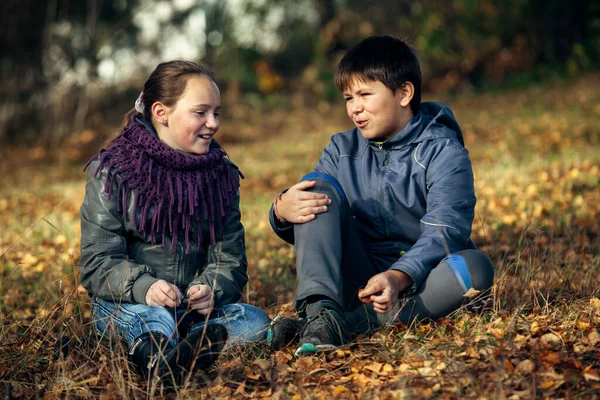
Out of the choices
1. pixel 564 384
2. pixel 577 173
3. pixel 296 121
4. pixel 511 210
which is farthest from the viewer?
pixel 296 121

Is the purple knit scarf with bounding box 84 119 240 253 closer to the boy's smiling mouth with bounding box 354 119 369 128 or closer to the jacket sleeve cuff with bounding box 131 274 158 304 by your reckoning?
the jacket sleeve cuff with bounding box 131 274 158 304

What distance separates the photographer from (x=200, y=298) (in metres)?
Answer: 3.07

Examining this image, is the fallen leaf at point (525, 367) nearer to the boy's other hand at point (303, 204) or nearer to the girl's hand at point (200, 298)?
the boy's other hand at point (303, 204)

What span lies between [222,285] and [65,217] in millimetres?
4285

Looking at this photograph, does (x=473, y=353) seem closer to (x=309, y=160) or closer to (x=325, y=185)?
(x=325, y=185)

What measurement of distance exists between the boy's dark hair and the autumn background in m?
0.58

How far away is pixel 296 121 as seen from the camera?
1590cm

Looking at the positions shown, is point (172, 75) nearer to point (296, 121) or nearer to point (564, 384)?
point (564, 384)

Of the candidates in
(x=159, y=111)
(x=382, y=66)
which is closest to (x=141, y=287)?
(x=159, y=111)

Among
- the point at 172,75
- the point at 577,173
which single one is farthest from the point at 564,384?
the point at 577,173

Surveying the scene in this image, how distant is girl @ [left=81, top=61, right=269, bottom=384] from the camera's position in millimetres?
3068

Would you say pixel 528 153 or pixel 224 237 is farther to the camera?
pixel 528 153

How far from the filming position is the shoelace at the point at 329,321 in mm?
2855

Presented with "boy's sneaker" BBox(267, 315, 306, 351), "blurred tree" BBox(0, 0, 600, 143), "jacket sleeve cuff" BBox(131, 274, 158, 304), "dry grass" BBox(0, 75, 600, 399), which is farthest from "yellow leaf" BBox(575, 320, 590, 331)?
"blurred tree" BBox(0, 0, 600, 143)
